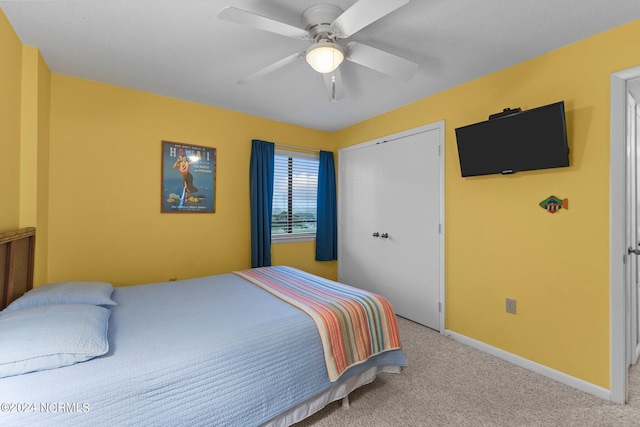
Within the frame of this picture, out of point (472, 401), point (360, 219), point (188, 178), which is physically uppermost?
point (188, 178)

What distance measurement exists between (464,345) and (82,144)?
419 centimetres

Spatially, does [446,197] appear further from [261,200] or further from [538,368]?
[261,200]

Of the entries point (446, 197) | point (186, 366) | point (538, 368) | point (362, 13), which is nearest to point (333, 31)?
point (362, 13)

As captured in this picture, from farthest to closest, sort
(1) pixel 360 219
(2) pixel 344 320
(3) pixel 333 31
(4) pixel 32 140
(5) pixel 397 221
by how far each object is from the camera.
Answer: (1) pixel 360 219 < (5) pixel 397 221 < (4) pixel 32 140 < (2) pixel 344 320 < (3) pixel 333 31

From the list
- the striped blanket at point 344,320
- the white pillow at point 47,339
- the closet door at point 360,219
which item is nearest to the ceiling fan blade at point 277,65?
the striped blanket at point 344,320

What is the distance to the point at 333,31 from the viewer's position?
5.57ft

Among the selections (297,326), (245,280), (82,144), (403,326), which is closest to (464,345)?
(403,326)

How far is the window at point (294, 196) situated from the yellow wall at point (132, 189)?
0.48 meters

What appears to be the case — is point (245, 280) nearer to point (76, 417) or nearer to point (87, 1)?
point (76, 417)

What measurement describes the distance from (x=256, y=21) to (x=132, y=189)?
2.32m

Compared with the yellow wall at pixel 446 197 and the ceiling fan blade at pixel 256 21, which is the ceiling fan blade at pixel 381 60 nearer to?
the ceiling fan blade at pixel 256 21

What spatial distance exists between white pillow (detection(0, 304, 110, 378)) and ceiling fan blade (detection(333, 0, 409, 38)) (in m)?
2.01

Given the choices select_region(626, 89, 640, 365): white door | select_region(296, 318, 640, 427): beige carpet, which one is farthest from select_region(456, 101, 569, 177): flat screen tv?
select_region(296, 318, 640, 427): beige carpet

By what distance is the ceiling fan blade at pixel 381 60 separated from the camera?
1.87 meters
